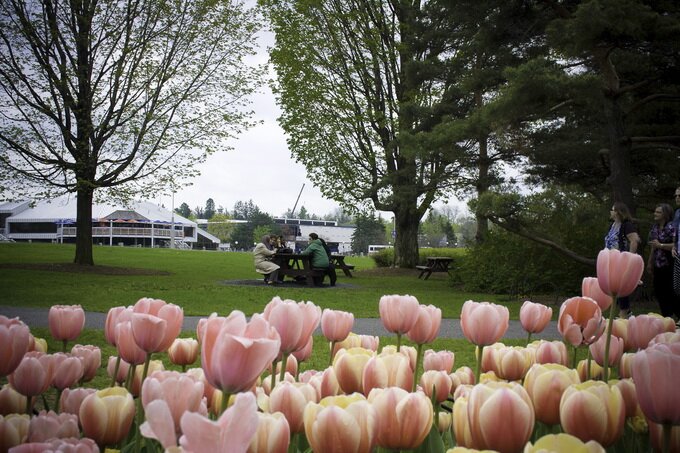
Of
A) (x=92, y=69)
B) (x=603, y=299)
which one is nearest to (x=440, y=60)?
(x=92, y=69)

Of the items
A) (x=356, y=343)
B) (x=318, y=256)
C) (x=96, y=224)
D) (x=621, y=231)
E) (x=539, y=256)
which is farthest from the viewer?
(x=96, y=224)

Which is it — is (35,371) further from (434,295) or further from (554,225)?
(554,225)

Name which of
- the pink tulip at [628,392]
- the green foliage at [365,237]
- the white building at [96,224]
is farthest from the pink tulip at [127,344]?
the green foliage at [365,237]

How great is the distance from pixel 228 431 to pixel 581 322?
1.19 m

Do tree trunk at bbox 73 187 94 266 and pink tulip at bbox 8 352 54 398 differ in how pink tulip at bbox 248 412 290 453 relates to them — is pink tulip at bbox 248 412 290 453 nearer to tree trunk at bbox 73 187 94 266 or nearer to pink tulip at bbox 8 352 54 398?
pink tulip at bbox 8 352 54 398

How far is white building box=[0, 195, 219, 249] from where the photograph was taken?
73.5 m

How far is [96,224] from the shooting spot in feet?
287

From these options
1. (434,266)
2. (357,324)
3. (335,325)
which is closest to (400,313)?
(335,325)

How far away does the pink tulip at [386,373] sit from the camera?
108 cm

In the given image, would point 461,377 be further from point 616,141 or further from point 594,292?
point 616,141

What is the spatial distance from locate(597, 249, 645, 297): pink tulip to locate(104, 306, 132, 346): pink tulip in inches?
41.4

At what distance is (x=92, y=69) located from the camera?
2136cm

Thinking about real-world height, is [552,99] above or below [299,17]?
below

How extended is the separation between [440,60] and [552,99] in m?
8.42
